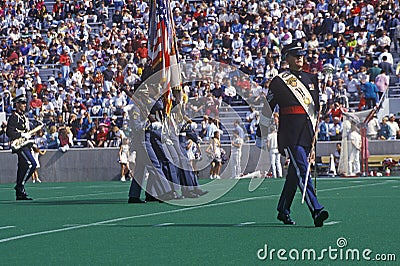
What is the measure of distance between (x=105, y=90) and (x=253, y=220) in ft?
77.9

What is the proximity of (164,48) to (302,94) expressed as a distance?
7.78 metres

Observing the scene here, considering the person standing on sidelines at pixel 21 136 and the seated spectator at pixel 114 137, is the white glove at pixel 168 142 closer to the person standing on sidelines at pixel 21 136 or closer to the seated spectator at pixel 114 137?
the person standing on sidelines at pixel 21 136

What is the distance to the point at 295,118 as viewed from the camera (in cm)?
1138

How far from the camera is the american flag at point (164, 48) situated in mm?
18172

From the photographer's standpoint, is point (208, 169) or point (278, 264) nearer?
point (278, 264)

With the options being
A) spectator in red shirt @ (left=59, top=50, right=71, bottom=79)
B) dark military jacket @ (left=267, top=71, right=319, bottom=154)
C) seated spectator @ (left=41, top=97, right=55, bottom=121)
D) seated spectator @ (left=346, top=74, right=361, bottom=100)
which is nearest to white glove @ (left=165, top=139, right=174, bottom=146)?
dark military jacket @ (left=267, top=71, right=319, bottom=154)

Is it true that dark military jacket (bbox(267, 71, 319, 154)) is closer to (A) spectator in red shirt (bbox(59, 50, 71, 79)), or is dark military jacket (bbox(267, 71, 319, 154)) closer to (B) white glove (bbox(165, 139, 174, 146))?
(B) white glove (bbox(165, 139, 174, 146))

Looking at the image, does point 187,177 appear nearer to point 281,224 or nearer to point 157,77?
point 157,77

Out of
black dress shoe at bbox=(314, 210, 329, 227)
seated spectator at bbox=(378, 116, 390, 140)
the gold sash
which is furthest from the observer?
seated spectator at bbox=(378, 116, 390, 140)

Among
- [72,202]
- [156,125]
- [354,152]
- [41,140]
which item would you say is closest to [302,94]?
[156,125]

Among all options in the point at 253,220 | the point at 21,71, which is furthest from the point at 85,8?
the point at 253,220

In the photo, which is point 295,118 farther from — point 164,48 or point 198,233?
point 164,48

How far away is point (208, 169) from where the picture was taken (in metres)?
30.3

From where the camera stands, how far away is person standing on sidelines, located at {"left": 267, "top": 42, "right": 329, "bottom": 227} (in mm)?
11273
